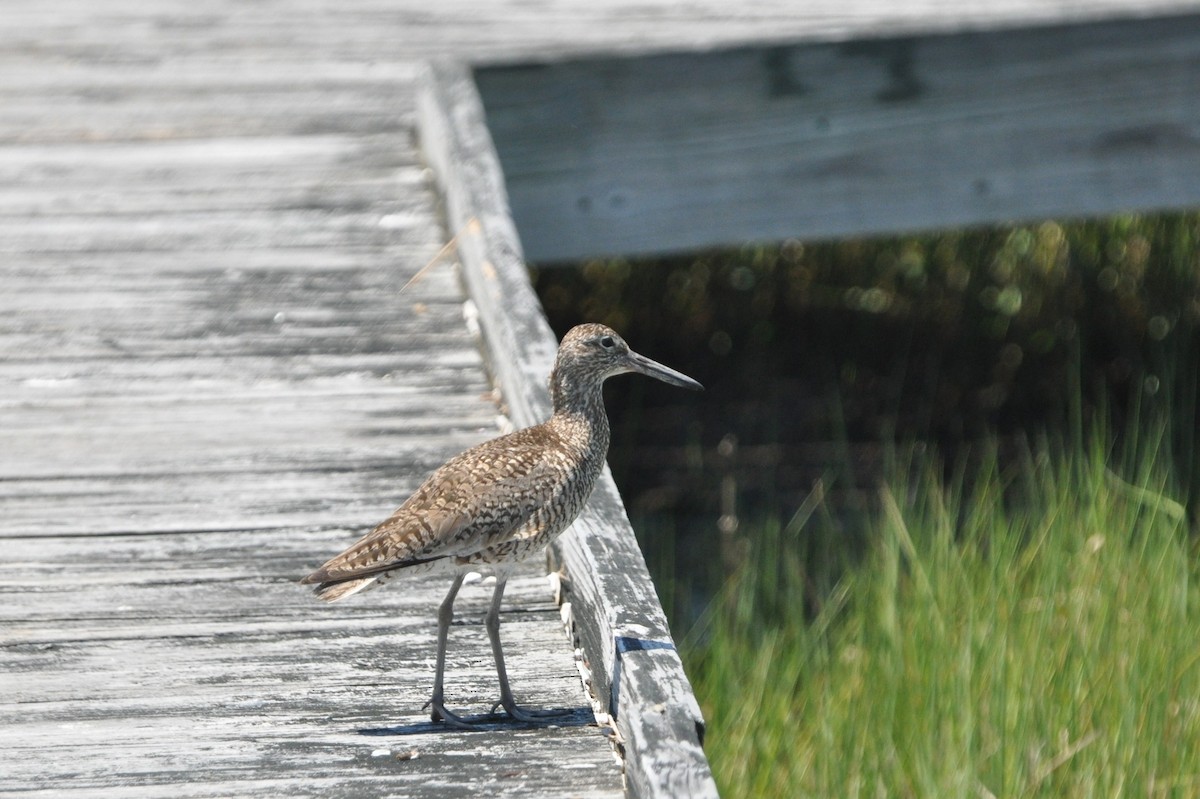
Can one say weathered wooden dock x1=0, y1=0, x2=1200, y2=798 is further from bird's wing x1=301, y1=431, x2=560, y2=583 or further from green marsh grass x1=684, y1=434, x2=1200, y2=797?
green marsh grass x1=684, y1=434, x2=1200, y2=797

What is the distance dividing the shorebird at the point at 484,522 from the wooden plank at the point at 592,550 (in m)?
0.18

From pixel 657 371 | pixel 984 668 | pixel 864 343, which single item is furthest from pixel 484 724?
pixel 864 343

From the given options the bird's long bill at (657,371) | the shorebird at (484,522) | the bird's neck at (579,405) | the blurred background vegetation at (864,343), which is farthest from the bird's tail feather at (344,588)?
the blurred background vegetation at (864,343)

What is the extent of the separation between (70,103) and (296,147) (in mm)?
1141

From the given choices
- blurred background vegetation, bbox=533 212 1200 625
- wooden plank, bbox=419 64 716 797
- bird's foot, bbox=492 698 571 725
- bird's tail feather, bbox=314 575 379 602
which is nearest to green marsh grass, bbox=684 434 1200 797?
wooden plank, bbox=419 64 716 797

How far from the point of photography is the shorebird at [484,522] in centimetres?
304

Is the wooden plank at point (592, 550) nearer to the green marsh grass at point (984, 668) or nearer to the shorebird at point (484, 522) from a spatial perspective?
the shorebird at point (484, 522)

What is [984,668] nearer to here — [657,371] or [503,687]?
[657,371]

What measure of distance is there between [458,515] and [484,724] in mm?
423

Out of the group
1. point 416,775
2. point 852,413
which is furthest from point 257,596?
point 852,413

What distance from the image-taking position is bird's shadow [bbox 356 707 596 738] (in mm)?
3074

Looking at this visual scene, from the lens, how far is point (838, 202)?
6035mm

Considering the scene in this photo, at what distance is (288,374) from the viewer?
475 centimetres

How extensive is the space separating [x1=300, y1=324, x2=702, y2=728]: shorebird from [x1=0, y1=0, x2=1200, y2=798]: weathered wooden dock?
6.8 inches
